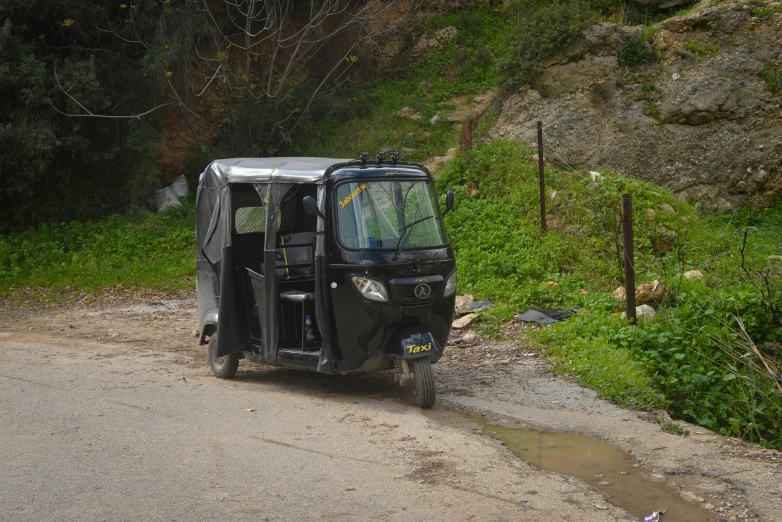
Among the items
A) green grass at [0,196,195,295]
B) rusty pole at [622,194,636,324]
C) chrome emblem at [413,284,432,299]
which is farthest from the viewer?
green grass at [0,196,195,295]

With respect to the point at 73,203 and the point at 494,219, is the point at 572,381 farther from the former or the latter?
Result: the point at 73,203

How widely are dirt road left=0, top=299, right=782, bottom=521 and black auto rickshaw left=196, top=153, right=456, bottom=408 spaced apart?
19.0 inches

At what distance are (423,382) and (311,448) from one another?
149 cm

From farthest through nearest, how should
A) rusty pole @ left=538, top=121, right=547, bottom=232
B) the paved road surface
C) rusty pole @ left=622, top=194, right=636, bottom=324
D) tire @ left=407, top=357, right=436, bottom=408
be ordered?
rusty pole @ left=538, top=121, right=547, bottom=232, rusty pole @ left=622, top=194, right=636, bottom=324, tire @ left=407, top=357, right=436, bottom=408, the paved road surface

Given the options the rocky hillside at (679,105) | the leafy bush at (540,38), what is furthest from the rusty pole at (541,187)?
the leafy bush at (540,38)

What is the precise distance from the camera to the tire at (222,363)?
884 centimetres

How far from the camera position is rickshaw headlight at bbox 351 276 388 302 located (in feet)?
24.5

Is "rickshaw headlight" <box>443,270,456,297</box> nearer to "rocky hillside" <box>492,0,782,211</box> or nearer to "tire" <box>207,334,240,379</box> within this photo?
"tire" <box>207,334,240,379</box>

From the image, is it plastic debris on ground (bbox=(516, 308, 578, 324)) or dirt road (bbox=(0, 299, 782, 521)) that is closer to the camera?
dirt road (bbox=(0, 299, 782, 521))

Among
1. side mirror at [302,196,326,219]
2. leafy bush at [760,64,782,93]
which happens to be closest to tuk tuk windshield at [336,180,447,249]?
side mirror at [302,196,326,219]

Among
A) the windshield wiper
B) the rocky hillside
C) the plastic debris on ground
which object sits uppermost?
the rocky hillside

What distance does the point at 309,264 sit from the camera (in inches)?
354

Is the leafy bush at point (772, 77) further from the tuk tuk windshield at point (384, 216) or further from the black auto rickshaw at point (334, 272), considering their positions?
the tuk tuk windshield at point (384, 216)

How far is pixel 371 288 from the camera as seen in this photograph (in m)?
7.48
